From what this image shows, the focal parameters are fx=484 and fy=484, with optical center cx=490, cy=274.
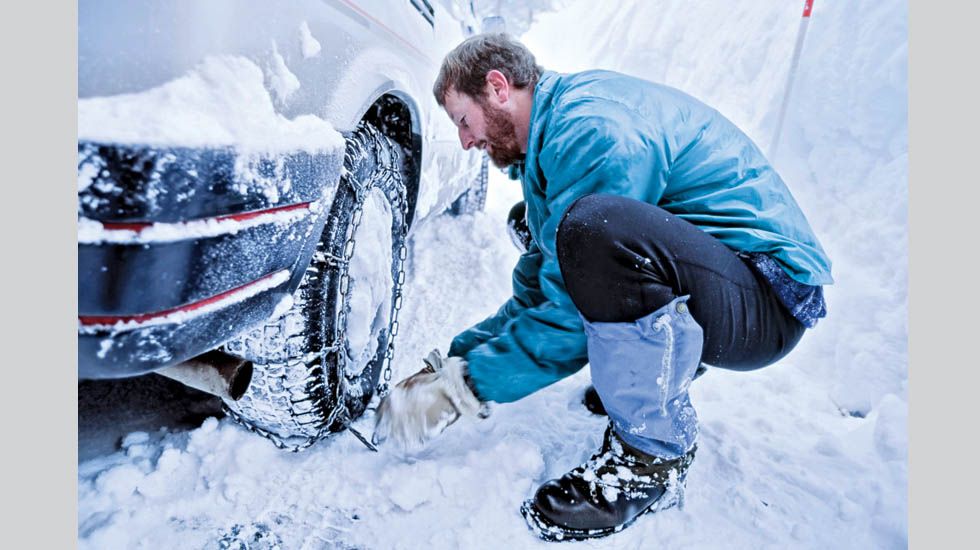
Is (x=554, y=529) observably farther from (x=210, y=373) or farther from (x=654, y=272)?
(x=210, y=373)

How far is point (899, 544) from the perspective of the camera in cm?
117

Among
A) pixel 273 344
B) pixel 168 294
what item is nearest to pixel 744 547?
pixel 273 344

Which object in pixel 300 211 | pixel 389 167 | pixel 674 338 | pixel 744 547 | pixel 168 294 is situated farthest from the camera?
pixel 389 167

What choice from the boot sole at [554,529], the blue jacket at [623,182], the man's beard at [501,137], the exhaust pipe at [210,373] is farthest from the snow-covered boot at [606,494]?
the man's beard at [501,137]

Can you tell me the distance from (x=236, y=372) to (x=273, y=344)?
107mm

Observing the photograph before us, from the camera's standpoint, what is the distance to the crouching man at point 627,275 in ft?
3.58

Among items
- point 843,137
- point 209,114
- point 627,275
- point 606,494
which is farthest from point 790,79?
point 209,114

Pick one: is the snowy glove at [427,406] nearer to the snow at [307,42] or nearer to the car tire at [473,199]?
the snow at [307,42]

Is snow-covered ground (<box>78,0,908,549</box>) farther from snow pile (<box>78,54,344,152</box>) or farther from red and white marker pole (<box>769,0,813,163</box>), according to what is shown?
snow pile (<box>78,54,344,152</box>)

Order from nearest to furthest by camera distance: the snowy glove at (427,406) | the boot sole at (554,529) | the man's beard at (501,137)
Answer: the boot sole at (554,529) < the snowy glove at (427,406) < the man's beard at (501,137)

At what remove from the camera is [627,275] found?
1076 millimetres

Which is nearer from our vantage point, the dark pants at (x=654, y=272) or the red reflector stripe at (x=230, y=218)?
the red reflector stripe at (x=230, y=218)

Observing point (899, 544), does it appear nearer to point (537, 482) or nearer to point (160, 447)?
point (537, 482)

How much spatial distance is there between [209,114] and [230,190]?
102 mm
